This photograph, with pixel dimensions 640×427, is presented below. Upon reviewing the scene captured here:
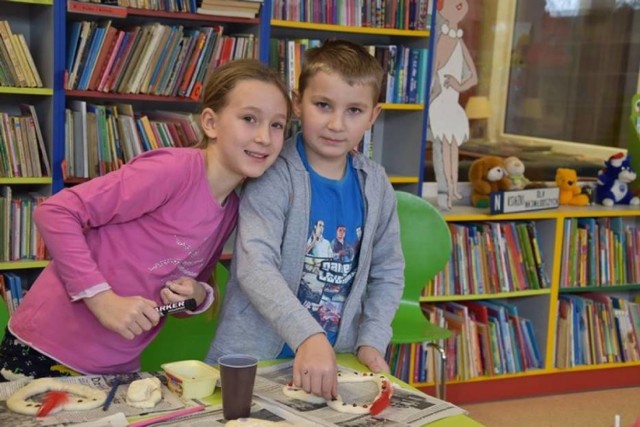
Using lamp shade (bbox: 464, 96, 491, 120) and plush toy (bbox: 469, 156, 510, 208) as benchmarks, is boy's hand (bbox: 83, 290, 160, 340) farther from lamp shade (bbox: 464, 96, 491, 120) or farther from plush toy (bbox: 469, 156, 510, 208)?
lamp shade (bbox: 464, 96, 491, 120)

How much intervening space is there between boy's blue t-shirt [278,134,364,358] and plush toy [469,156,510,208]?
194 centimetres

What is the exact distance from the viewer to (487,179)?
3508mm

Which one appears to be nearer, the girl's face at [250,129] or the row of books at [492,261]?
the girl's face at [250,129]

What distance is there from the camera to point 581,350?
362 centimetres

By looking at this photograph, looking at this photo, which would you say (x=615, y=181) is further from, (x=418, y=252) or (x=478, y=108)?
(x=418, y=252)

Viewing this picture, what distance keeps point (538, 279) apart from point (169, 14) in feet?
6.27

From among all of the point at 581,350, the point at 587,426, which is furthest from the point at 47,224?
the point at 581,350

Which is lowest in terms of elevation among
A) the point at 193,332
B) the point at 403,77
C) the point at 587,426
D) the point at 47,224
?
the point at 587,426

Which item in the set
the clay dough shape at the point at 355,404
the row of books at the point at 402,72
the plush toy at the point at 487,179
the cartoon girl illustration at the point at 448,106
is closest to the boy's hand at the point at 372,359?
the clay dough shape at the point at 355,404

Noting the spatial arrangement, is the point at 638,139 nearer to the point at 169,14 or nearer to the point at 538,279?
the point at 538,279

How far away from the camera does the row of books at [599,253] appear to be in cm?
356

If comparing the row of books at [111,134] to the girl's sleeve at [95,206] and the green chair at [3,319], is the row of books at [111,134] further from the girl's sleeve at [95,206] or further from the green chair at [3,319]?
the girl's sleeve at [95,206]

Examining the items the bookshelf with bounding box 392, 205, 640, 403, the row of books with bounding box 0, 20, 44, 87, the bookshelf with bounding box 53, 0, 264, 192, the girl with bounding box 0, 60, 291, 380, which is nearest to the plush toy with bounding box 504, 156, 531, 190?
the bookshelf with bounding box 392, 205, 640, 403

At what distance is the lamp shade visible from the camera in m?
3.69
